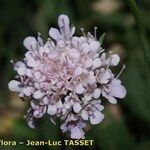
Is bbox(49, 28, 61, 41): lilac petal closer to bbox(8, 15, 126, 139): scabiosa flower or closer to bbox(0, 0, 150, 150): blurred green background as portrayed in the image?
bbox(8, 15, 126, 139): scabiosa flower

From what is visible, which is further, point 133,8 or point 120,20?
point 120,20

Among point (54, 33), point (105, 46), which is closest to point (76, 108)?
point (54, 33)

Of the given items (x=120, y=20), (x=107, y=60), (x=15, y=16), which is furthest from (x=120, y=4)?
(x=107, y=60)

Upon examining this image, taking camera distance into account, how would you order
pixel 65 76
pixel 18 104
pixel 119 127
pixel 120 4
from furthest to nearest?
pixel 120 4 < pixel 18 104 < pixel 119 127 < pixel 65 76

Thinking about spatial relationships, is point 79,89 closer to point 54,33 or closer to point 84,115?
point 84,115

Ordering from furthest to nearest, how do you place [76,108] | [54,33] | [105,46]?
[105,46] < [54,33] < [76,108]

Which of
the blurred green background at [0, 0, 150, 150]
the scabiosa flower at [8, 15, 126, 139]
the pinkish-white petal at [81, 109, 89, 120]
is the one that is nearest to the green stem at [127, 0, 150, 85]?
the scabiosa flower at [8, 15, 126, 139]

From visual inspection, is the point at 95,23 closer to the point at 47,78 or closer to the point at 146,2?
the point at 146,2
